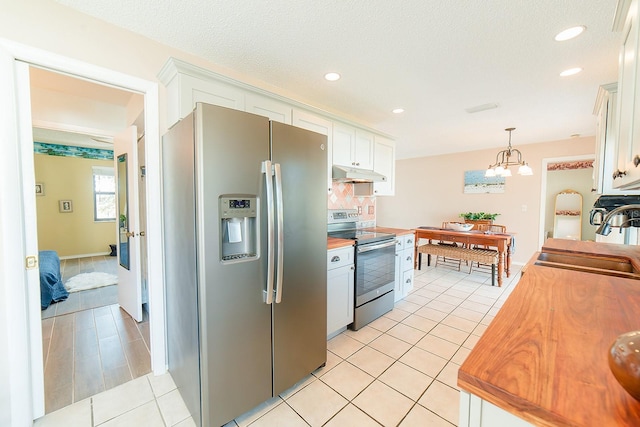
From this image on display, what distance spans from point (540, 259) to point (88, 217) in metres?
7.93

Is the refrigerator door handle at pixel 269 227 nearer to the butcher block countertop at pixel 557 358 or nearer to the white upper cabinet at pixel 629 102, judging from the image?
the butcher block countertop at pixel 557 358

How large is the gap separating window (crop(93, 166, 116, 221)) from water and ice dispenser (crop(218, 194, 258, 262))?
6060mm

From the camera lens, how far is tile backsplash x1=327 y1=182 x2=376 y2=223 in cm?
330

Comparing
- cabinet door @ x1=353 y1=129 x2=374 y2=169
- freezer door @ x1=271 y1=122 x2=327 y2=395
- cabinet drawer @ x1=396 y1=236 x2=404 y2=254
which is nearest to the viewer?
freezer door @ x1=271 y1=122 x2=327 y2=395

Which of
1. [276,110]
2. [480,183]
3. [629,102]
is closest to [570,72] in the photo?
[629,102]

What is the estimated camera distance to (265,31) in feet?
5.90

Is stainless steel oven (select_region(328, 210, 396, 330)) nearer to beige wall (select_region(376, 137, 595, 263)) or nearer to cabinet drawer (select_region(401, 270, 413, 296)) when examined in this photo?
cabinet drawer (select_region(401, 270, 413, 296))

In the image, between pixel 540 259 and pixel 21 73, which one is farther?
pixel 540 259

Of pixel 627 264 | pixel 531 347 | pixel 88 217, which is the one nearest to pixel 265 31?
pixel 531 347

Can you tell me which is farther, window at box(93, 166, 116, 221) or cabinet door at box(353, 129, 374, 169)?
window at box(93, 166, 116, 221)

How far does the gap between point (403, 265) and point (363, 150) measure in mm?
1550

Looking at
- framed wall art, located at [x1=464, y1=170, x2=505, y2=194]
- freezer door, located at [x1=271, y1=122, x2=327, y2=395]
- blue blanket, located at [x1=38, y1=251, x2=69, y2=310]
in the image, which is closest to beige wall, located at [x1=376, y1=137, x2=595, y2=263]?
framed wall art, located at [x1=464, y1=170, x2=505, y2=194]

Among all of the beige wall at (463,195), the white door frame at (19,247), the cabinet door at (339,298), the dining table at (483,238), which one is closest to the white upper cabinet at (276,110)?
the white door frame at (19,247)

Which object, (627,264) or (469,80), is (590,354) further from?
(469,80)
